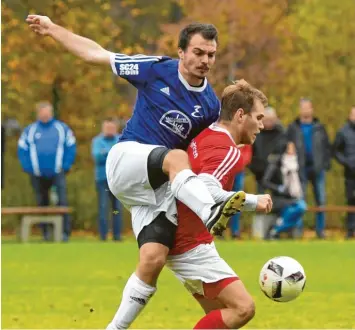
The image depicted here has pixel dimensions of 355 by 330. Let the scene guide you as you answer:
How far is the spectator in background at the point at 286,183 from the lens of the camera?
824 inches

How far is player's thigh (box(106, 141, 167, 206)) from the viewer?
814 centimetres

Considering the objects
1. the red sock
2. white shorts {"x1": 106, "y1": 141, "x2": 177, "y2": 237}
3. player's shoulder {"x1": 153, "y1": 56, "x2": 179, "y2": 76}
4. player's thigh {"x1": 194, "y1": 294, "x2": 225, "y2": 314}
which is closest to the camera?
the red sock

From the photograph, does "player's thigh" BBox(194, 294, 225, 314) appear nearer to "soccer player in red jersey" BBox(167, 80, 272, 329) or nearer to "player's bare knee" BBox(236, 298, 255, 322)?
"soccer player in red jersey" BBox(167, 80, 272, 329)

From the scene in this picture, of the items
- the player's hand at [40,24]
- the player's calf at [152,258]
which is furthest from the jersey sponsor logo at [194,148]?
the player's hand at [40,24]

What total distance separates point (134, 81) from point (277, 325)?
3150 millimetres

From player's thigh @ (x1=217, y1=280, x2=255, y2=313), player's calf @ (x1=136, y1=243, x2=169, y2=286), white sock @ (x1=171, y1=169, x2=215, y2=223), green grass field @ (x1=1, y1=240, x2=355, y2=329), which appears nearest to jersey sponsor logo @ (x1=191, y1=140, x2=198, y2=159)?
white sock @ (x1=171, y1=169, x2=215, y2=223)

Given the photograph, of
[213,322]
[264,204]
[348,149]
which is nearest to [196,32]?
[264,204]

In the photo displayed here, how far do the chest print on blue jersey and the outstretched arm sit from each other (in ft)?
2.15

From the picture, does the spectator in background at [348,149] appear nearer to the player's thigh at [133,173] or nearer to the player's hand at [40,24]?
the player's hand at [40,24]

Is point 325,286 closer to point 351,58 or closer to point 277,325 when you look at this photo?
point 277,325

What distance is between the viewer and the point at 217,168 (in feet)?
25.9

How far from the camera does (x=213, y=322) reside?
7.97 metres

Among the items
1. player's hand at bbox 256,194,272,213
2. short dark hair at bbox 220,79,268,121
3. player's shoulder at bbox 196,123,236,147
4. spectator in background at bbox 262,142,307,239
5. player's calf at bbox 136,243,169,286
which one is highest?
short dark hair at bbox 220,79,268,121

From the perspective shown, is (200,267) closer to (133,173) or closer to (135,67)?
(133,173)
